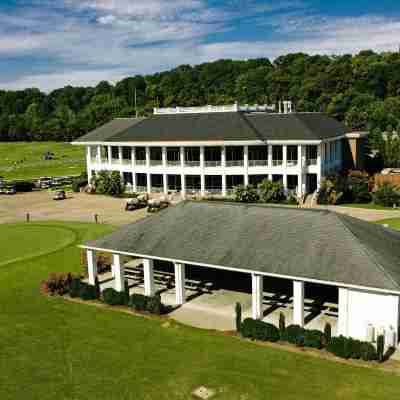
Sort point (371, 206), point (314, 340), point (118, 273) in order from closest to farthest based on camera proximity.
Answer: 1. point (314, 340)
2. point (118, 273)
3. point (371, 206)

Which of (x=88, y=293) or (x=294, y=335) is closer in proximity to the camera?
(x=294, y=335)

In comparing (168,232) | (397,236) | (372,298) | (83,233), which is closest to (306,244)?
(372,298)

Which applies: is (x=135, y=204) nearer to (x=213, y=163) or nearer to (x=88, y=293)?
(x=213, y=163)

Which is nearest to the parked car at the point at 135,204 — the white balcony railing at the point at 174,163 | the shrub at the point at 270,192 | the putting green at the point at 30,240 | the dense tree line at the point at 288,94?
the white balcony railing at the point at 174,163

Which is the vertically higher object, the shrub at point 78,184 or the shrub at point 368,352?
the shrub at point 78,184

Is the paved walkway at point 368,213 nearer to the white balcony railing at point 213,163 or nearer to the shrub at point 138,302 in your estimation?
the white balcony railing at point 213,163

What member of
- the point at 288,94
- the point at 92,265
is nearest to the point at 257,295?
the point at 92,265
